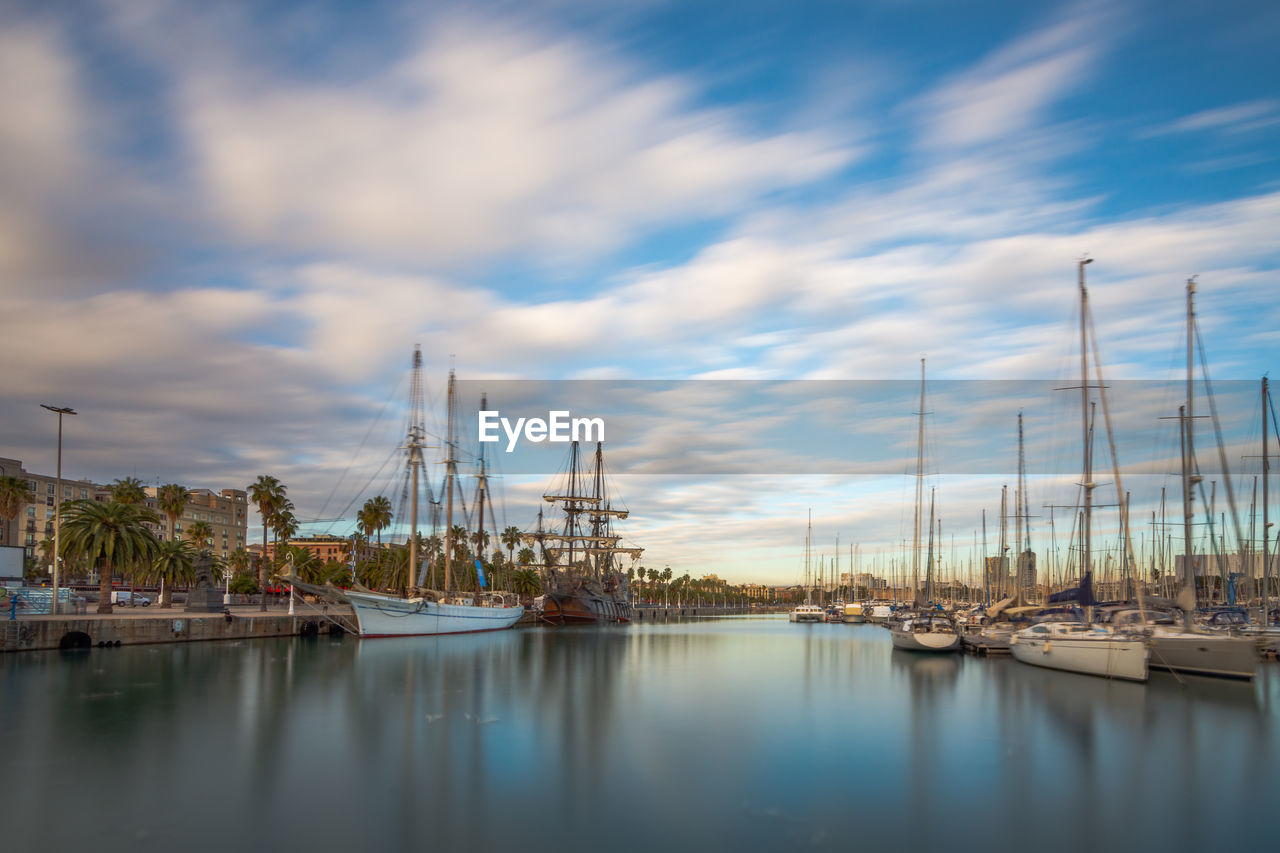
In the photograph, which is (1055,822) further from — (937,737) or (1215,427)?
(1215,427)

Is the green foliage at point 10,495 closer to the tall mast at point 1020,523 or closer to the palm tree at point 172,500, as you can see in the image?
the palm tree at point 172,500

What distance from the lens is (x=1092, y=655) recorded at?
43.1 meters

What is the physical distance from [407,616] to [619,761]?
184 ft

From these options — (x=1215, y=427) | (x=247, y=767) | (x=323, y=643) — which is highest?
(x=1215, y=427)

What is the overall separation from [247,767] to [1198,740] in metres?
29.4

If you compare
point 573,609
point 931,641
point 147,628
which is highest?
point 147,628

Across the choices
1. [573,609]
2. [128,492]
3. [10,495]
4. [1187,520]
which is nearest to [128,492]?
[128,492]

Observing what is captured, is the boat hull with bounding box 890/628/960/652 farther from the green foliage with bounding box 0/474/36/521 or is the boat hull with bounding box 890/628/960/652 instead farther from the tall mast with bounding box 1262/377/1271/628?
the green foliage with bounding box 0/474/36/521

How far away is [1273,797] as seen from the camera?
69.2 ft

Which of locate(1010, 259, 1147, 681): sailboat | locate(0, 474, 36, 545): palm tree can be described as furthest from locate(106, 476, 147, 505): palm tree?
locate(1010, 259, 1147, 681): sailboat

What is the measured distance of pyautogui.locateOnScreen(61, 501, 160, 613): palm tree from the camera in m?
61.6

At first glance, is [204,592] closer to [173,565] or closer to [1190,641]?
[173,565]

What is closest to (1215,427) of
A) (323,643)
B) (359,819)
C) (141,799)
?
(359,819)

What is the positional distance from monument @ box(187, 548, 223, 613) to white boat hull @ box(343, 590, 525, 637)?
41.7 feet
